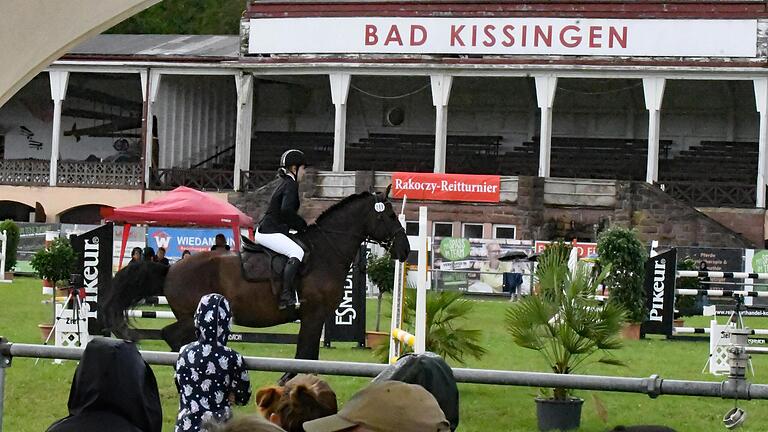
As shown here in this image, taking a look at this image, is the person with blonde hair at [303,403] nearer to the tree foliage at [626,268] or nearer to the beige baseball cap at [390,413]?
the beige baseball cap at [390,413]

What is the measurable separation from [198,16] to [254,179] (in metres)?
31.5

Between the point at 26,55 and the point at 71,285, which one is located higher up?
the point at 26,55

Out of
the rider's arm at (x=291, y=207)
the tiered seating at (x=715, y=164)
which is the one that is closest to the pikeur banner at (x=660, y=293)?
the rider's arm at (x=291, y=207)

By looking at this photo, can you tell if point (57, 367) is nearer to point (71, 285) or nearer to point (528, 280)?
point (71, 285)

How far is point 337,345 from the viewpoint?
18578mm

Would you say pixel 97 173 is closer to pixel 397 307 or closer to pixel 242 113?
pixel 242 113

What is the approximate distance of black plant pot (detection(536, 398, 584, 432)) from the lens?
11.7 metres

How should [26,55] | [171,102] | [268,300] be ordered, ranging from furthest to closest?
[171,102]
[268,300]
[26,55]

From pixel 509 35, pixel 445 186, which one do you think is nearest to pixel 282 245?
pixel 445 186

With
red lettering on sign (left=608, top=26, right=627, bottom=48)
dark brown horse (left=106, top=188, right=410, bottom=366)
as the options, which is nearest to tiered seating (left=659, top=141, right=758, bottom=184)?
red lettering on sign (left=608, top=26, right=627, bottom=48)

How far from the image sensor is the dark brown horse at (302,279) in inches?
504

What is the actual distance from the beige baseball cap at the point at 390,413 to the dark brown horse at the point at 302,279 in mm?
9149

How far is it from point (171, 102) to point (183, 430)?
124ft

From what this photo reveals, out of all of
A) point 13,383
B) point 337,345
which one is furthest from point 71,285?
point 337,345
